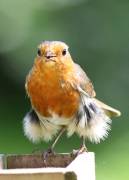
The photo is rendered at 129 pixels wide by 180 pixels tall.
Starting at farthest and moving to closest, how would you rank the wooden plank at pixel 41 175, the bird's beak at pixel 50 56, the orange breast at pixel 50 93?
the orange breast at pixel 50 93 → the bird's beak at pixel 50 56 → the wooden plank at pixel 41 175

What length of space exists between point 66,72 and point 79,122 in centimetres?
36

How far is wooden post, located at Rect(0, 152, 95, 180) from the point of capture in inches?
143

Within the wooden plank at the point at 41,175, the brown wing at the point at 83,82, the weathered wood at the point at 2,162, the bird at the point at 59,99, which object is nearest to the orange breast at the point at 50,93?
the bird at the point at 59,99

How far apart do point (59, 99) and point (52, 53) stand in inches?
13.8

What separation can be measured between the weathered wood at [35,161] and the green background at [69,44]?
3458 millimetres

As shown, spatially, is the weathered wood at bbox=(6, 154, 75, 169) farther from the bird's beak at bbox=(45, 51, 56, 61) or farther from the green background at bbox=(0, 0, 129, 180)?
the green background at bbox=(0, 0, 129, 180)

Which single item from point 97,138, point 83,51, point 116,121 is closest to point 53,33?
point 83,51

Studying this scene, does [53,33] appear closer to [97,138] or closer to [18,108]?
[18,108]

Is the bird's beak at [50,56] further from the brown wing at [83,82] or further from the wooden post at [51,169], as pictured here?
the wooden post at [51,169]

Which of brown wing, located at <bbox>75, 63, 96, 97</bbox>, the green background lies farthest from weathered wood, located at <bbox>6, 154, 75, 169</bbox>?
the green background

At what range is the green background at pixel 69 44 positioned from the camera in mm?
8836

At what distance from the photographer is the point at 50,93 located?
225 inches

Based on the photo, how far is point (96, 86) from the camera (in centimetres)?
919

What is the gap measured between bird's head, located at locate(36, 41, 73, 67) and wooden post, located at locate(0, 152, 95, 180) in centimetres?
85
